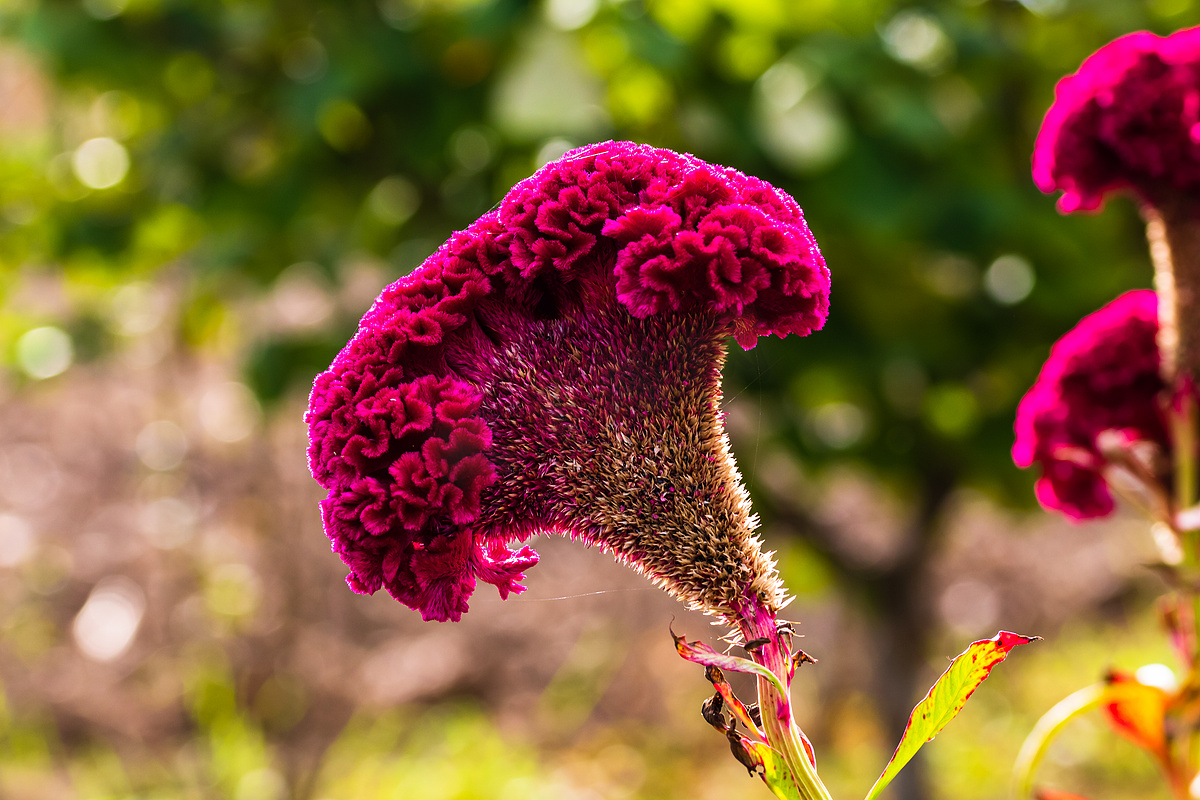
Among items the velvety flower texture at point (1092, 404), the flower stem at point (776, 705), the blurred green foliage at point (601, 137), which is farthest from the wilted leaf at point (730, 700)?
the blurred green foliage at point (601, 137)

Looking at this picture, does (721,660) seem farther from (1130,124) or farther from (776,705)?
(1130,124)

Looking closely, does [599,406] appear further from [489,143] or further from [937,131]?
[489,143]

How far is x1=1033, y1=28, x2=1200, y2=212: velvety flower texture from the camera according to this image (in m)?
0.90

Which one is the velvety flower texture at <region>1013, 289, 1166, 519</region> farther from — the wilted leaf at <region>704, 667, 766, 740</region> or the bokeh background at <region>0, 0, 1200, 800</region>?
the wilted leaf at <region>704, 667, 766, 740</region>

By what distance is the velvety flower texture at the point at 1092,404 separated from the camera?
1.03m

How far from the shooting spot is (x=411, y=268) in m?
2.03

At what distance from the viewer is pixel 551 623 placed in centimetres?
499

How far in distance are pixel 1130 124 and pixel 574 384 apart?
70cm

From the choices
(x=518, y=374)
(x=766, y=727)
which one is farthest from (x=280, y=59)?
(x=766, y=727)

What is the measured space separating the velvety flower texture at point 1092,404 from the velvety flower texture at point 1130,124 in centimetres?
16

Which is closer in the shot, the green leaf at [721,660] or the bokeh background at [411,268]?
the green leaf at [721,660]

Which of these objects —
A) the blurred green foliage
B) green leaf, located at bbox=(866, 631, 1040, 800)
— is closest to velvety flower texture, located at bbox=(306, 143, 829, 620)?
green leaf, located at bbox=(866, 631, 1040, 800)

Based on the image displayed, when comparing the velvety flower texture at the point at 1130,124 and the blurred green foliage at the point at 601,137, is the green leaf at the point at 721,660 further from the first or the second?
the blurred green foliage at the point at 601,137

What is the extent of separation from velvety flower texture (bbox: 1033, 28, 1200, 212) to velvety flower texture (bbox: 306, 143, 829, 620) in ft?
1.75
